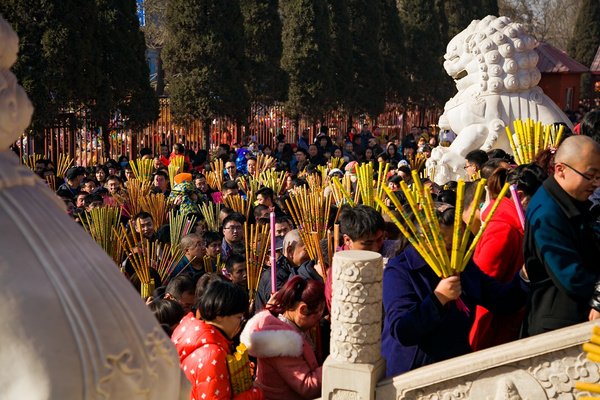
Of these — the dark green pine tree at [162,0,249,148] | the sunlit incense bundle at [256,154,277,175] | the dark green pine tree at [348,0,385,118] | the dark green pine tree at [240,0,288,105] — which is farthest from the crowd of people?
the dark green pine tree at [348,0,385,118]

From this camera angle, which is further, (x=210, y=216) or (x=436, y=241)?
(x=210, y=216)

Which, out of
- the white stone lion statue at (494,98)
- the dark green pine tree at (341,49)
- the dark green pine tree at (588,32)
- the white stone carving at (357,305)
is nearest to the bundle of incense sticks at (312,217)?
the white stone carving at (357,305)

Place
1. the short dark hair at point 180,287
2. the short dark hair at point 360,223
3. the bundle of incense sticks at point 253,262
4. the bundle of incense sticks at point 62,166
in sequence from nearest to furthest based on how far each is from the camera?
the short dark hair at point 360,223
the short dark hair at point 180,287
the bundle of incense sticks at point 253,262
the bundle of incense sticks at point 62,166

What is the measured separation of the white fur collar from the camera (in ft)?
8.91

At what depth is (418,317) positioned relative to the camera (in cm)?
239

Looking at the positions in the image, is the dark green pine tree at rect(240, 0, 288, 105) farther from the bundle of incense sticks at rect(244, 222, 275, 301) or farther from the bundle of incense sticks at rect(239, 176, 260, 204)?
the bundle of incense sticks at rect(244, 222, 275, 301)

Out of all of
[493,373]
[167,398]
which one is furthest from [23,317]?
[493,373]

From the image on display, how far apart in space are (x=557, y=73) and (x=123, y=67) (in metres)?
13.6

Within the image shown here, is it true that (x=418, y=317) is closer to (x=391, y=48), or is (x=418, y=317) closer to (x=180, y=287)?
(x=180, y=287)

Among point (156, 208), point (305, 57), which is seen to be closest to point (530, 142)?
point (156, 208)

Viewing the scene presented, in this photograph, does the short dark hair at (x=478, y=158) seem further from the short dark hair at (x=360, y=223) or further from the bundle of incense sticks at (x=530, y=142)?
the short dark hair at (x=360, y=223)

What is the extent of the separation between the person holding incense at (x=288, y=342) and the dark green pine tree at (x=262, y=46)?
9.91 meters

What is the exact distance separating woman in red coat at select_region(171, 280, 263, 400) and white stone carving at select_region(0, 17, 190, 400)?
1087 millimetres

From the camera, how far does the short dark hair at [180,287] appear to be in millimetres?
3518
